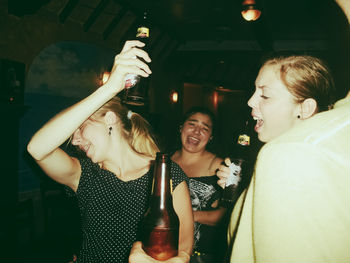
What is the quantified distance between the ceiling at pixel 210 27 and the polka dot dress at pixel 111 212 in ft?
11.9

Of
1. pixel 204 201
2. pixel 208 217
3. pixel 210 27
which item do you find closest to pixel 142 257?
pixel 208 217

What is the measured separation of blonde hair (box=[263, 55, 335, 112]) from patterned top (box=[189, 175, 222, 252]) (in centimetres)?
125

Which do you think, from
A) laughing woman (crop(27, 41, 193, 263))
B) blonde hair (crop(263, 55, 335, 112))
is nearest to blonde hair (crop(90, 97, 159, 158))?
laughing woman (crop(27, 41, 193, 263))

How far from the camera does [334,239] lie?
501 mm

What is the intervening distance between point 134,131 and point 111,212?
56cm

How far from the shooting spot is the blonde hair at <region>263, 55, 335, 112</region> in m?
1.03

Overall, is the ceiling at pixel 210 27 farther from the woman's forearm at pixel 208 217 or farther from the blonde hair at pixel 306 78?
the woman's forearm at pixel 208 217

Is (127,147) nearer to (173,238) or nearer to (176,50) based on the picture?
(173,238)

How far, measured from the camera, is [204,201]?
2.06 metres

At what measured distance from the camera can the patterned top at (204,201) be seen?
1.84 meters

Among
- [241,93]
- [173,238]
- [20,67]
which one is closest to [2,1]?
[20,67]

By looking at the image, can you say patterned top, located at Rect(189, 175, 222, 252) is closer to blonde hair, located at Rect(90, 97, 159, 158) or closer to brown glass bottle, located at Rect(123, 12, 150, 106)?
blonde hair, located at Rect(90, 97, 159, 158)

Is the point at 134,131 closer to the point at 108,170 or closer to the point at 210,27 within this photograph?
the point at 108,170

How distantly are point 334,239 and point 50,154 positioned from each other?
130 centimetres
